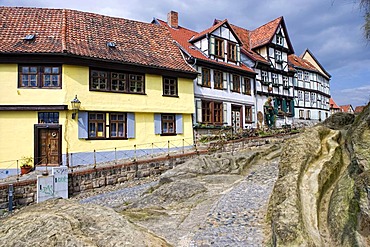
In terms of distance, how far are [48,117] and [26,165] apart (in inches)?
108

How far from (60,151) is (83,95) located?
335 cm

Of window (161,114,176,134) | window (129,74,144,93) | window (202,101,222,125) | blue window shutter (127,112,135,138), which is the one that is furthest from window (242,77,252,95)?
blue window shutter (127,112,135,138)

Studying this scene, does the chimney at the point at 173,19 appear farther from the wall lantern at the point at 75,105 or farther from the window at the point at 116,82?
the wall lantern at the point at 75,105

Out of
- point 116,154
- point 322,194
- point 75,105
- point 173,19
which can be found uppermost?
point 173,19

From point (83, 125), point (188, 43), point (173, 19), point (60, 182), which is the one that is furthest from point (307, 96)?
point (60, 182)

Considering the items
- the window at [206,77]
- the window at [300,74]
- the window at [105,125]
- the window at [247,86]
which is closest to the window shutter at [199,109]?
the window at [206,77]

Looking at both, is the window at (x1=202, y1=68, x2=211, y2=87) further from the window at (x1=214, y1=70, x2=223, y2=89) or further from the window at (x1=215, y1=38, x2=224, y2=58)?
the window at (x1=215, y1=38, x2=224, y2=58)

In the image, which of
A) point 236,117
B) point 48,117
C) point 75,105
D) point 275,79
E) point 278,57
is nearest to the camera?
point 75,105

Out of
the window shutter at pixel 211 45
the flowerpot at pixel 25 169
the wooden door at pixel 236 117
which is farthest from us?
the wooden door at pixel 236 117

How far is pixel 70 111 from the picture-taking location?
1586 centimetres

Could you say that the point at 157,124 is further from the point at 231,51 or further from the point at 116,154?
the point at 231,51

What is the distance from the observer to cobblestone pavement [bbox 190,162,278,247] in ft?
18.8

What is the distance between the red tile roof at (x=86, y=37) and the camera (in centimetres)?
1612

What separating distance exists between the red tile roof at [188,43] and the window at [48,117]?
10748 millimetres
